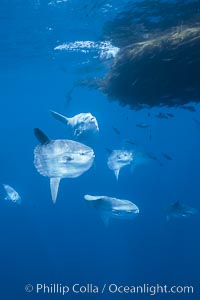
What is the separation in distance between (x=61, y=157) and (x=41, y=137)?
1.54ft

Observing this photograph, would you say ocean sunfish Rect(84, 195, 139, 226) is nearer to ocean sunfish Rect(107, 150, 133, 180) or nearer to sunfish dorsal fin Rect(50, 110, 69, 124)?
sunfish dorsal fin Rect(50, 110, 69, 124)

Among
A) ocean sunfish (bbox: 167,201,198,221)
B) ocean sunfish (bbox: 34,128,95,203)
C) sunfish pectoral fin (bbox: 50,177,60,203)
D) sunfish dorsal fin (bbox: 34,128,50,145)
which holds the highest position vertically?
ocean sunfish (bbox: 167,201,198,221)

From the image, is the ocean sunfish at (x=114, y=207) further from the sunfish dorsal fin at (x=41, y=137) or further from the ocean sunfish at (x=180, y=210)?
the sunfish dorsal fin at (x=41, y=137)

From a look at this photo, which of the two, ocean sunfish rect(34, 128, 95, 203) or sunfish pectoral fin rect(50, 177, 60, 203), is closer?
ocean sunfish rect(34, 128, 95, 203)

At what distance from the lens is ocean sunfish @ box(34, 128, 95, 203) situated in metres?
5.00

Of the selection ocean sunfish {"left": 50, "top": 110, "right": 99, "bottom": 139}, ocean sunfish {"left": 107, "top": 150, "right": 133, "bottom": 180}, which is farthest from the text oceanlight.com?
ocean sunfish {"left": 50, "top": 110, "right": 99, "bottom": 139}

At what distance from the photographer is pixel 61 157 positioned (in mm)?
5102

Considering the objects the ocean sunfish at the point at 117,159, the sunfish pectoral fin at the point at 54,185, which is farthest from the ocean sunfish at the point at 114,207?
the ocean sunfish at the point at 117,159

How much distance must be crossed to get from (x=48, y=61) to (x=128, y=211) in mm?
18836

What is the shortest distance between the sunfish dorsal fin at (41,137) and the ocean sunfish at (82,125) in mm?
3761

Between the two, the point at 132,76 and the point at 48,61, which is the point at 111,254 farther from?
the point at 132,76

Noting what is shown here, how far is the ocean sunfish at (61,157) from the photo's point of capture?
16.4 feet

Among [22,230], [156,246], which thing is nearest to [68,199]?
[22,230]

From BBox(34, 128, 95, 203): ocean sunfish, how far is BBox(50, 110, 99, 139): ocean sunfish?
3797 mm
